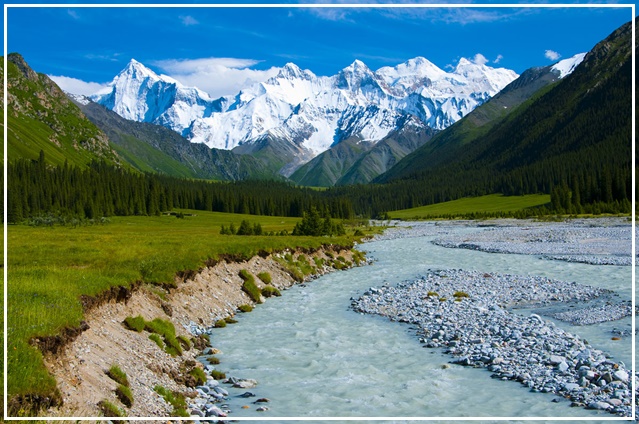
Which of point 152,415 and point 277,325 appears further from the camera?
point 277,325

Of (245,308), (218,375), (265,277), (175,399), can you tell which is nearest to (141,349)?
(218,375)

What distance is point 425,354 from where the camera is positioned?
74.4ft

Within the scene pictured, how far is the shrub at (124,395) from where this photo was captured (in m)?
14.6

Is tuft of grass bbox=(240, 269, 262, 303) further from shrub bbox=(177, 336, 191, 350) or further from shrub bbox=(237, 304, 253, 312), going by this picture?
shrub bbox=(177, 336, 191, 350)

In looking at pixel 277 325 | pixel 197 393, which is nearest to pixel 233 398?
pixel 197 393

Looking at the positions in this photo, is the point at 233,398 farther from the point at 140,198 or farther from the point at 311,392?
the point at 140,198

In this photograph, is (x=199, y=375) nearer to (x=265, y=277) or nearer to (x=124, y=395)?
(x=124, y=395)

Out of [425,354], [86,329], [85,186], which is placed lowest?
[425,354]

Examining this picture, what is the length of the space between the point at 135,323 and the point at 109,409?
913 cm

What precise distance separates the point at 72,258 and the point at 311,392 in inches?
861

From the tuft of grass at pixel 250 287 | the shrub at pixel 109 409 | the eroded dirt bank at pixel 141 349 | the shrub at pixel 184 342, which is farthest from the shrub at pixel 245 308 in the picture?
the shrub at pixel 109 409

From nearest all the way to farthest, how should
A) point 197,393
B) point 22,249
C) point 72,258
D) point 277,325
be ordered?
point 197,393
point 277,325
point 72,258
point 22,249

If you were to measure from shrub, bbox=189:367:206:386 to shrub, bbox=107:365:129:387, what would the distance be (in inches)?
130

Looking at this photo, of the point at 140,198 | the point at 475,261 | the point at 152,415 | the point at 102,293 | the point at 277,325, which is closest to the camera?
the point at 152,415
